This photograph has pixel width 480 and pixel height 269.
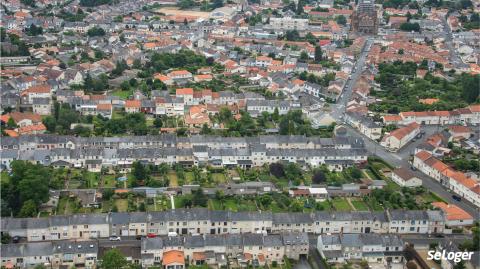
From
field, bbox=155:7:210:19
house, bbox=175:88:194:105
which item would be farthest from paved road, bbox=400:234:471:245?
field, bbox=155:7:210:19

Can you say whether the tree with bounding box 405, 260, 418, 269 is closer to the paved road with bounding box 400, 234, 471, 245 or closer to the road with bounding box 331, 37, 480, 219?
the paved road with bounding box 400, 234, 471, 245

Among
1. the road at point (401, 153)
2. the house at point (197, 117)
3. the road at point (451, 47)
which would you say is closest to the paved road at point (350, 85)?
the road at point (401, 153)

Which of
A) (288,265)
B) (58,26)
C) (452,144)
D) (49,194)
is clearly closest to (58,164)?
(49,194)

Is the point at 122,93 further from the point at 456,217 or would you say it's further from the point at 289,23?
the point at 289,23

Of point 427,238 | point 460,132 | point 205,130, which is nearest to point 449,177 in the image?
point 427,238

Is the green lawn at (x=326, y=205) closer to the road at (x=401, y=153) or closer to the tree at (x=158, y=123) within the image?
the road at (x=401, y=153)

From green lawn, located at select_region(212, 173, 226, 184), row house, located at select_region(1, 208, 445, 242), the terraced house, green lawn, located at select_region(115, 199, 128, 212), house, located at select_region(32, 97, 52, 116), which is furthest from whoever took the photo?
house, located at select_region(32, 97, 52, 116)

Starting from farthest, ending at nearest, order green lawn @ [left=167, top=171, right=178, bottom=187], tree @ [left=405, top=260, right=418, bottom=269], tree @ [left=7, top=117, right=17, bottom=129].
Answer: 1. tree @ [left=7, top=117, right=17, bottom=129]
2. green lawn @ [left=167, top=171, right=178, bottom=187]
3. tree @ [left=405, top=260, right=418, bottom=269]
